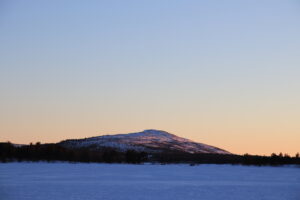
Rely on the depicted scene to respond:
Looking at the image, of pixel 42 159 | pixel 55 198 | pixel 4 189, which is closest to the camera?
pixel 55 198

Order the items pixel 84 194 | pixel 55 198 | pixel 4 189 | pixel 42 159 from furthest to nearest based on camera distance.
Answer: pixel 42 159, pixel 4 189, pixel 84 194, pixel 55 198

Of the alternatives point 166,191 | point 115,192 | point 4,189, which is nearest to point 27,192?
point 4,189

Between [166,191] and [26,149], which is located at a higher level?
[26,149]

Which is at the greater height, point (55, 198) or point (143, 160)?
point (143, 160)

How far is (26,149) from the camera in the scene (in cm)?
10406

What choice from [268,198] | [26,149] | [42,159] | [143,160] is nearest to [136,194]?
[268,198]

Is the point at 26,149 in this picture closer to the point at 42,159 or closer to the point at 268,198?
the point at 42,159

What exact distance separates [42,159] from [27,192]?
230 feet

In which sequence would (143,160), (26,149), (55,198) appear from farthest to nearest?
(143,160) < (26,149) < (55,198)

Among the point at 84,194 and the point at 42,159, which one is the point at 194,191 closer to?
the point at 84,194

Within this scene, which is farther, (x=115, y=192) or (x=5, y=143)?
(x=5, y=143)

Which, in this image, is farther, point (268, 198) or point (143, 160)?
point (143, 160)

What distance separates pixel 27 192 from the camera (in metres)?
28.6

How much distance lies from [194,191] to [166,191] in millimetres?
1521
